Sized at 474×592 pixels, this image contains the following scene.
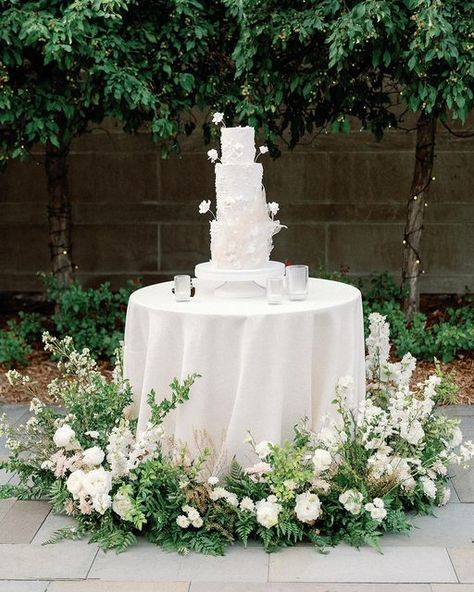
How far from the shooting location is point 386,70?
21.8 feet

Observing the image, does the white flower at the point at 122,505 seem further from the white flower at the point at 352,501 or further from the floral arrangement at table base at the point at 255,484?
the white flower at the point at 352,501

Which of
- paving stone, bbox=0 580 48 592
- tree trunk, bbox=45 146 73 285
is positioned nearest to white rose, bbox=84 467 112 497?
paving stone, bbox=0 580 48 592

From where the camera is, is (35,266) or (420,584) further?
(35,266)

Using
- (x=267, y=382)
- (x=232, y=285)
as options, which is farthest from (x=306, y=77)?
(x=267, y=382)

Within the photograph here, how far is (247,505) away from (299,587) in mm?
504

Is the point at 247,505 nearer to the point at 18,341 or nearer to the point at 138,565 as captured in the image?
the point at 138,565

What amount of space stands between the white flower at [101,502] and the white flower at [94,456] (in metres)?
0.18

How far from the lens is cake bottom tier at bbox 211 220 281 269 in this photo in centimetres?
488

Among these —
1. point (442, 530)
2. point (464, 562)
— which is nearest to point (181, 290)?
point (442, 530)

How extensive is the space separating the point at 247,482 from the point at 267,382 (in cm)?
46

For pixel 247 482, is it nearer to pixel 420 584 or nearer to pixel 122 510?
pixel 122 510

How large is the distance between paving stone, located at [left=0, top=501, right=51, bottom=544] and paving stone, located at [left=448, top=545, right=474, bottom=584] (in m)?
1.89

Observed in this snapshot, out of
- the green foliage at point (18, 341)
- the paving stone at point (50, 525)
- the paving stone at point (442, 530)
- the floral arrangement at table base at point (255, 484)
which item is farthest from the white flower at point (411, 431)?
the green foliage at point (18, 341)

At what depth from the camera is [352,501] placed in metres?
4.15
